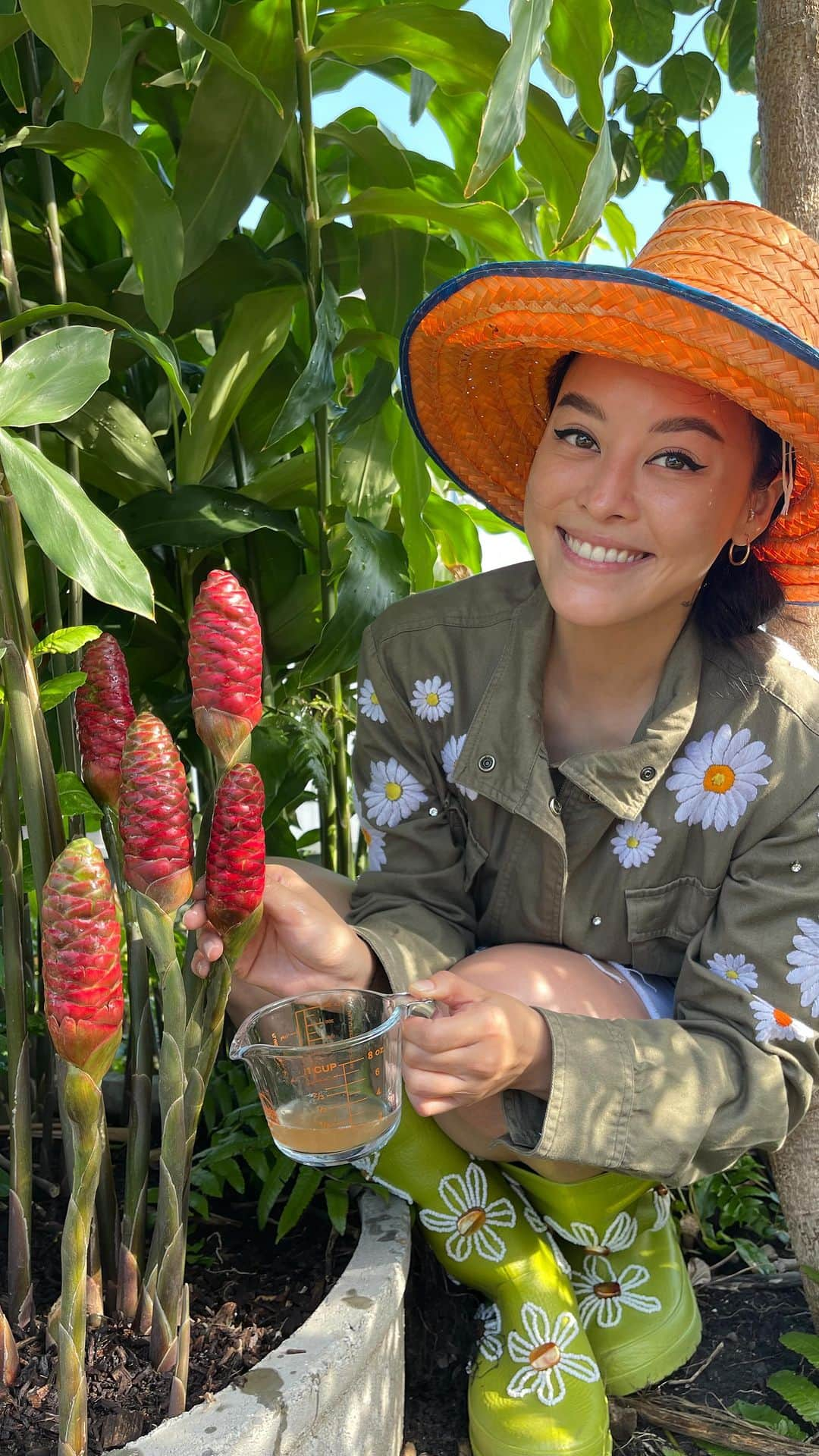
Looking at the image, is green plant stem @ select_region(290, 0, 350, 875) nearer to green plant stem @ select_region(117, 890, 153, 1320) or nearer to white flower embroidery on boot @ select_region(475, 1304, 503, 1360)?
green plant stem @ select_region(117, 890, 153, 1320)

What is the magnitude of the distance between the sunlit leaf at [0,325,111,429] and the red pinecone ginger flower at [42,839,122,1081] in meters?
0.23

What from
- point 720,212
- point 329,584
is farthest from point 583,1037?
point 720,212

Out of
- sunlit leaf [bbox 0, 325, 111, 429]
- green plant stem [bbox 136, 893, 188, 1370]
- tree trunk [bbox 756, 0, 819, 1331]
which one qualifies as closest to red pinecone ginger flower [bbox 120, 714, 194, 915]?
green plant stem [bbox 136, 893, 188, 1370]

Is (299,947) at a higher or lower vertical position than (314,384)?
lower

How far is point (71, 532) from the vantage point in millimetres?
654

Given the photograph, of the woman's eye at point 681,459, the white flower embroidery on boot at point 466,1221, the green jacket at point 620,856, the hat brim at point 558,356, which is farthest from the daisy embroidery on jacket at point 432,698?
the white flower embroidery on boot at point 466,1221

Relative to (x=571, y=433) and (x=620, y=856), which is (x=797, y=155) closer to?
(x=571, y=433)

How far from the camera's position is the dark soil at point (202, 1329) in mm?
823

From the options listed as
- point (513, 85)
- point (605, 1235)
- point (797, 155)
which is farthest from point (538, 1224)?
point (797, 155)

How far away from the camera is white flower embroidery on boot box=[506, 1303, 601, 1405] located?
1.08 m

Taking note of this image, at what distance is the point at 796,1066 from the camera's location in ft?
3.49

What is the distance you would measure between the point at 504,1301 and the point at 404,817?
0.46 meters

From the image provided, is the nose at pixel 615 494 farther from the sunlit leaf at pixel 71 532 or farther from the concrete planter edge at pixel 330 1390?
the concrete planter edge at pixel 330 1390

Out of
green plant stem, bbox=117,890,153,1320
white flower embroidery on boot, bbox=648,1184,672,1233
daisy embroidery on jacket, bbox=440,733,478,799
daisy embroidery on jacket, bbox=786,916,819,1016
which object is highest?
daisy embroidery on jacket, bbox=440,733,478,799
